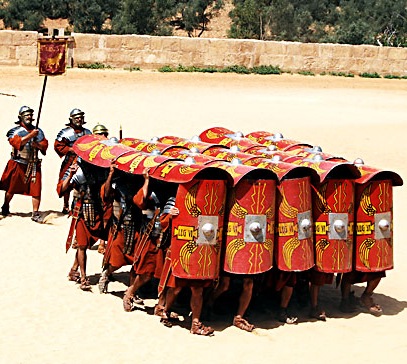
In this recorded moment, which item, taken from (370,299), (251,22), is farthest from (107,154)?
(251,22)

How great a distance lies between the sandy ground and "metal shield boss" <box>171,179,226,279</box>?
0.63 m

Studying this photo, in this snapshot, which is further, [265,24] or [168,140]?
[265,24]

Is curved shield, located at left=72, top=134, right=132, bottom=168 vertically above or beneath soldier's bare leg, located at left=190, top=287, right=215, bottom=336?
above

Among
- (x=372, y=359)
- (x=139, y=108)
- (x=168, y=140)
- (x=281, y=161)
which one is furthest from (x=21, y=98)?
(x=372, y=359)

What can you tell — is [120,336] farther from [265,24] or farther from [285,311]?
[265,24]

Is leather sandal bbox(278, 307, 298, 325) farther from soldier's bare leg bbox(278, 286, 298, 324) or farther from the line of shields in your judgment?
the line of shields

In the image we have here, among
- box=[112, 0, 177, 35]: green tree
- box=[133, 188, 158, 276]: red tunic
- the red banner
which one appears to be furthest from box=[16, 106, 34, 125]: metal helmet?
box=[112, 0, 177, 35]: green tree

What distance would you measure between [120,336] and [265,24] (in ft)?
101

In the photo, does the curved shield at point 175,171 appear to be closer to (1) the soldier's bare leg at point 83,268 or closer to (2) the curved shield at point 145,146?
(2) the curved shield at point 145,146

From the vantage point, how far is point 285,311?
9414 millimetres

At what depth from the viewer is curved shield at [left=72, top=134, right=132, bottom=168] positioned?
9.85 m

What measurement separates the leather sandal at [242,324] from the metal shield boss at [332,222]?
0.86m

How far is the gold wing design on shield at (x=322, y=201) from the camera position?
9281 mm

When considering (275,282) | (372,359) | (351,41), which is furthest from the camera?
(351,41)
